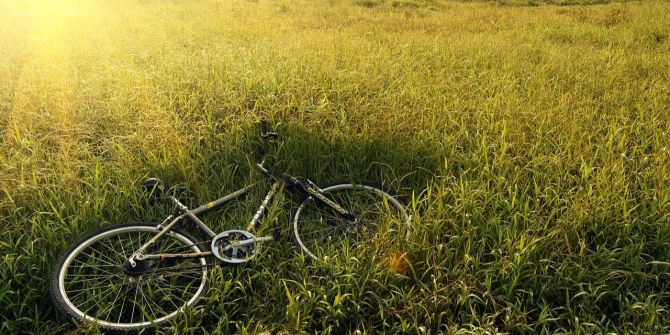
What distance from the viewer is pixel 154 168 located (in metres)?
4.17

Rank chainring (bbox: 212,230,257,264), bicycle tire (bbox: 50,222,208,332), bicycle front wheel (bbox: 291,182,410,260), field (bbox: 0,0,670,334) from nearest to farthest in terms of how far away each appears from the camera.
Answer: bicycle tire (bbox: 50,222,208,332) < field (bbox: 0,0,670,334) < chainring (bbox: 212,230,257,264) < bicycle front wheel (bbox: 291,182,410,260)

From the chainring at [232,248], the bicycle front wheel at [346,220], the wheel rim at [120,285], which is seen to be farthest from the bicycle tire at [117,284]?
the bicycle front wheel at [346,220]

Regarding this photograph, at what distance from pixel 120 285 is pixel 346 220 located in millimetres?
1700

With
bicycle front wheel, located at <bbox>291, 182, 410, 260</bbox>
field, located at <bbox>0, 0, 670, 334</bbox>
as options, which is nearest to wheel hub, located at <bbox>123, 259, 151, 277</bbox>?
field, located at <bbox>0, 0, 670, 334</bbox>

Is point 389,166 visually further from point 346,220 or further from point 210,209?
point 210,209

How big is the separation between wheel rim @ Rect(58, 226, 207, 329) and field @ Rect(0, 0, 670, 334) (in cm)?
17

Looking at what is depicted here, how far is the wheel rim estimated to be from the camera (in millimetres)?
2951

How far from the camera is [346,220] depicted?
363cm

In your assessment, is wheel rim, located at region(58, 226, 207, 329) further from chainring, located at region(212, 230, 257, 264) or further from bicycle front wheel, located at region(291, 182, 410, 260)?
bicycle front wheel, located at region(291, 182, 410, 260)

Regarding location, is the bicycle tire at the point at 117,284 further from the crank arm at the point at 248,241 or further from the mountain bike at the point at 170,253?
the crank arm at the point at 248,241

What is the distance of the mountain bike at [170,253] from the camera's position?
298 centimetres

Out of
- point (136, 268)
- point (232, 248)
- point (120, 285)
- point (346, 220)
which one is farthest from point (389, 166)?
point (120, 285)

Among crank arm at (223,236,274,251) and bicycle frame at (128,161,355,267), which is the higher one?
bicycle frame at (128,161,355,267)

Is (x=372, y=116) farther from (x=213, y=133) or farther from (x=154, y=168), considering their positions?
(x=154, y=168)
